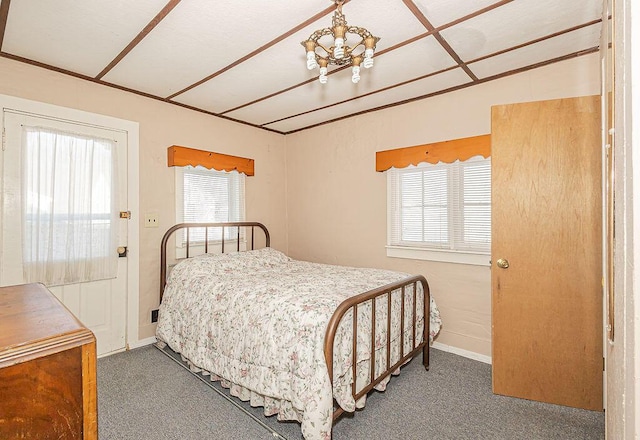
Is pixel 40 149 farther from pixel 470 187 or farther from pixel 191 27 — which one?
pixel 470 187

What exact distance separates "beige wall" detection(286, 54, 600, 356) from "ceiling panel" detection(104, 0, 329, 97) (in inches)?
64.1

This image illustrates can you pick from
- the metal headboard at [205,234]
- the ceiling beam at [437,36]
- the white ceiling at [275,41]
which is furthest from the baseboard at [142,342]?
the ceiling beam at [437,36]

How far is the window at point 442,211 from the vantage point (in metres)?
2.76

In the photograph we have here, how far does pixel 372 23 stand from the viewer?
6.27ft

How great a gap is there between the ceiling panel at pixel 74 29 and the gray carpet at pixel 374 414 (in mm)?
2375

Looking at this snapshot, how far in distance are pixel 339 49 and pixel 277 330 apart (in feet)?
5.11

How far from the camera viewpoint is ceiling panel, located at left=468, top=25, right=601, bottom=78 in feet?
6.75

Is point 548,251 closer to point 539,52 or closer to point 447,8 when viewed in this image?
point 539,52

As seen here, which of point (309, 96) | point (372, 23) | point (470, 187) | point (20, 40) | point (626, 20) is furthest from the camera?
point (309, 96)

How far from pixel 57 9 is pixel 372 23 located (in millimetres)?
1782

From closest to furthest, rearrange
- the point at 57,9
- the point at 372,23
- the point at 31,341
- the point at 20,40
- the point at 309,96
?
1. the point at 31,341
2. the point at 57,9
3. the point at 372,23
4. the point at 20,40
5. the point at 309,96

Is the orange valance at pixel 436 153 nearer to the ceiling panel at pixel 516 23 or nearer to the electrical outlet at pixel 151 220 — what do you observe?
the ceiling panel at pixel 516 23

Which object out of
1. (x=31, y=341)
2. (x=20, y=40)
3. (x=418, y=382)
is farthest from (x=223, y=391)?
(x=20, y=40)

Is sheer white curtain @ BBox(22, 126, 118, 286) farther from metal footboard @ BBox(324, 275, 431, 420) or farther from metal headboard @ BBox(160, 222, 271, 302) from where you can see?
metal footboard @ BBox(324, 275, 431, 420)
